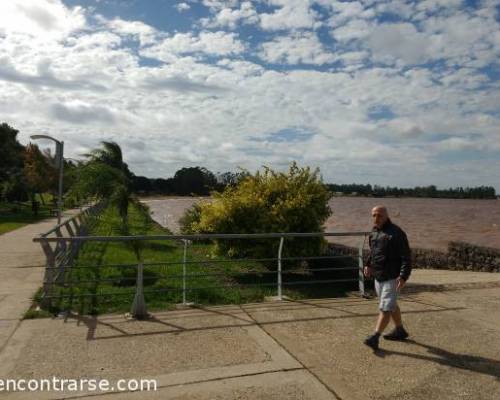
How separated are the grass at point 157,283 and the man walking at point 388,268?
7.70 feet

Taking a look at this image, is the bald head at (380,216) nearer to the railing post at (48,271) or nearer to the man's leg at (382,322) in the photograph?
the man's leg at (382,322)

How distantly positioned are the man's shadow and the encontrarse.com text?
2402 mm

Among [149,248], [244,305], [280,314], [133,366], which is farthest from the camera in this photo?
[149,248]

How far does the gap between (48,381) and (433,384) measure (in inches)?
132

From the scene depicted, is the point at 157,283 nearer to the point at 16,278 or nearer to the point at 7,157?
the point at 16,278

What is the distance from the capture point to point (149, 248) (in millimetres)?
16156

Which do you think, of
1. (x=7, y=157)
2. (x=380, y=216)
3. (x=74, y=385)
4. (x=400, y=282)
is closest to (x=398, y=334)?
(x=400, y=282)

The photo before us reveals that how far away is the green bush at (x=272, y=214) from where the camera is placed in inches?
420

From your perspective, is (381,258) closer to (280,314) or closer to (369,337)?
(369,337)

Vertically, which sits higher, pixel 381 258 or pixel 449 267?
pixel 381 258

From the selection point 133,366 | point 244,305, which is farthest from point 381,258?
point 133,366

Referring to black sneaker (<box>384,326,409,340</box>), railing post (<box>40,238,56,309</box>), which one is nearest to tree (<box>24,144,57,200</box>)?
railing post (<box>40,238,56,309</box>)

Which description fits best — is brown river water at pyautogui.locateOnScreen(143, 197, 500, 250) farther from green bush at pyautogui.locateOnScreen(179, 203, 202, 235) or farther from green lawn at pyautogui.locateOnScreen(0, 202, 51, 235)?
green lawn at pyautogui.locateOnScreen(0, 202, 51, 235)

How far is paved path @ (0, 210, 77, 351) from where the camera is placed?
606 centimetres
